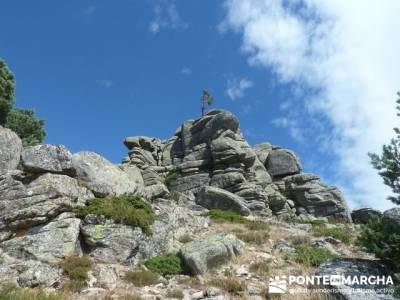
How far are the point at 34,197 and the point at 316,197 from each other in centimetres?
3001

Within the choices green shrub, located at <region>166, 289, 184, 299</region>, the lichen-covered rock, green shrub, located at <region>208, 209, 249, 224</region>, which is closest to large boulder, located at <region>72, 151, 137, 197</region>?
the lichen-covered rock

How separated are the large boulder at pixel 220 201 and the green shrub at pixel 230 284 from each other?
17115mm

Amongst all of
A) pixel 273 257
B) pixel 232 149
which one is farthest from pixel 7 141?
pixel 232 149

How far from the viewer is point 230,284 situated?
11547 millimetres

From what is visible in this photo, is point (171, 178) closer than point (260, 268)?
No

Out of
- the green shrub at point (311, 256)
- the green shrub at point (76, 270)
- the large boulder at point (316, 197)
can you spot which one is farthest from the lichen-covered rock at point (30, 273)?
the large boulder at point (316, 197)

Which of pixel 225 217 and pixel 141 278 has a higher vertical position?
pixel 225 217

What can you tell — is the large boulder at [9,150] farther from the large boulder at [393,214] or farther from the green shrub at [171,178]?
the green shrub at [171,178]

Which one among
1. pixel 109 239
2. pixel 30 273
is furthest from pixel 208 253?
pixel 30 273

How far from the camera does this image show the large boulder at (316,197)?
38219 millimetres

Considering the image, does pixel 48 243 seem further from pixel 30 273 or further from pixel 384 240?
pixel 384 240

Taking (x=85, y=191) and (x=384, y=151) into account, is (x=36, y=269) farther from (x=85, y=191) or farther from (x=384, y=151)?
(x=384, y=151)

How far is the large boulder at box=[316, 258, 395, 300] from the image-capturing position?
928 centimetres

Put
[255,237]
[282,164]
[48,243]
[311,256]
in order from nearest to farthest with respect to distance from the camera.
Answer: [48,243]
[311,256]
[255,237]
[282,164]
